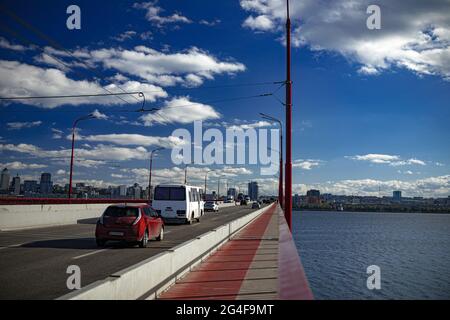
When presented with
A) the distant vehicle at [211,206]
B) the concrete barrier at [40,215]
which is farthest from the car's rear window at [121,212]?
the distant vehicle at [211,206]

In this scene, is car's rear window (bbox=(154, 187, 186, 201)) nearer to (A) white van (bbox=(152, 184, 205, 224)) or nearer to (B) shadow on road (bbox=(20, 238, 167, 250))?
(A) white van (bbox=(152, 184, 205, 224))

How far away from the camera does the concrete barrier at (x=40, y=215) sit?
22.0m

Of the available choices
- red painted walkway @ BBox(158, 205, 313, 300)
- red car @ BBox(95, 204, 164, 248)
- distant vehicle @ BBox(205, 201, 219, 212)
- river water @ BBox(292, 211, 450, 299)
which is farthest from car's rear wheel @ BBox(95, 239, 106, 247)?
distant vehicle @ BBox(205, 201, 219, 212)

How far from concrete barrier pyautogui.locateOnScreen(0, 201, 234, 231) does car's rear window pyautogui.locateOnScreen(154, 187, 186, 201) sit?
18.1ft

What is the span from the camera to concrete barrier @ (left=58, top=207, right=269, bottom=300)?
5.36 meters

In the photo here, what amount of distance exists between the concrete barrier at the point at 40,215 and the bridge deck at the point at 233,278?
517 inches

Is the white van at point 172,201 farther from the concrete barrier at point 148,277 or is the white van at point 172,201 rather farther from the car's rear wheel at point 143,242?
the concrete barrier at point 148,277

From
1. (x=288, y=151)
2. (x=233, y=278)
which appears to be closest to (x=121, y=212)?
(x=288, y=151)

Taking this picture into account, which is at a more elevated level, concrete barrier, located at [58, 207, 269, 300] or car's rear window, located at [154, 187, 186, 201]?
car's rear window, located at [154, 187, 186, 201]

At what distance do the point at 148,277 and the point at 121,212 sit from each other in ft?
29.9

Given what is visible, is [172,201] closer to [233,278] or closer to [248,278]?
[233,278]
